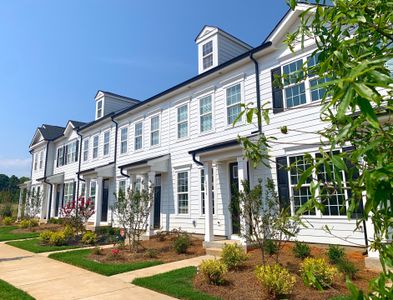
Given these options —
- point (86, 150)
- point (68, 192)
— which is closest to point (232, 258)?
point (86, 150)

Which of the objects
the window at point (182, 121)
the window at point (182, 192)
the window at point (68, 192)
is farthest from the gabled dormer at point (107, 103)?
the window at point (182, 192)

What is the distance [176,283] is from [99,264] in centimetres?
331

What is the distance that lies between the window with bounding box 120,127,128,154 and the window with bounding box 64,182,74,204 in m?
8.00

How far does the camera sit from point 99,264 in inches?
350

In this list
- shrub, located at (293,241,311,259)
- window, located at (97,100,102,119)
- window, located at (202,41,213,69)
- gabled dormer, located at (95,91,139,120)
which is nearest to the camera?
shrub, located at (293,241,311,259)

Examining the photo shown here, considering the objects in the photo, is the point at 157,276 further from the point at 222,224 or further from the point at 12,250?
the point at 12,250

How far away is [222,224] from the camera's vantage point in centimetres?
1177

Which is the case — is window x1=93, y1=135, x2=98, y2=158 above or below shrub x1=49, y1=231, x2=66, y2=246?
above

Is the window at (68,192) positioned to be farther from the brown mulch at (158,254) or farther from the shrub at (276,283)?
the shrub at (276,283)

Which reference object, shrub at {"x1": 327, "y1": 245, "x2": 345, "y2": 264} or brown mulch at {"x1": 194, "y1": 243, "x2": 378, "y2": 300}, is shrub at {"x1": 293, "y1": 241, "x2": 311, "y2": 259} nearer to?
brown mulch at {"x1": 194, "y1": 243, "x2": 378, "y2": 300}

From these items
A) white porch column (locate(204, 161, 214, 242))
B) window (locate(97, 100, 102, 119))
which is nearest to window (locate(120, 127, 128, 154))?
window (locate(97, 100, 102, 119))

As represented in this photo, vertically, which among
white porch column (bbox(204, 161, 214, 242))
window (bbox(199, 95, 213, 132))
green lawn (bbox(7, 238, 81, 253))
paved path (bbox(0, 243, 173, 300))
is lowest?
paved path (bbox(0, 243, 173, 300))

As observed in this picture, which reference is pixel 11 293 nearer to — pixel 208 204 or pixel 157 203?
pixel 208 204

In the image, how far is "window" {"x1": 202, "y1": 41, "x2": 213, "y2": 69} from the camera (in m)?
14.3
